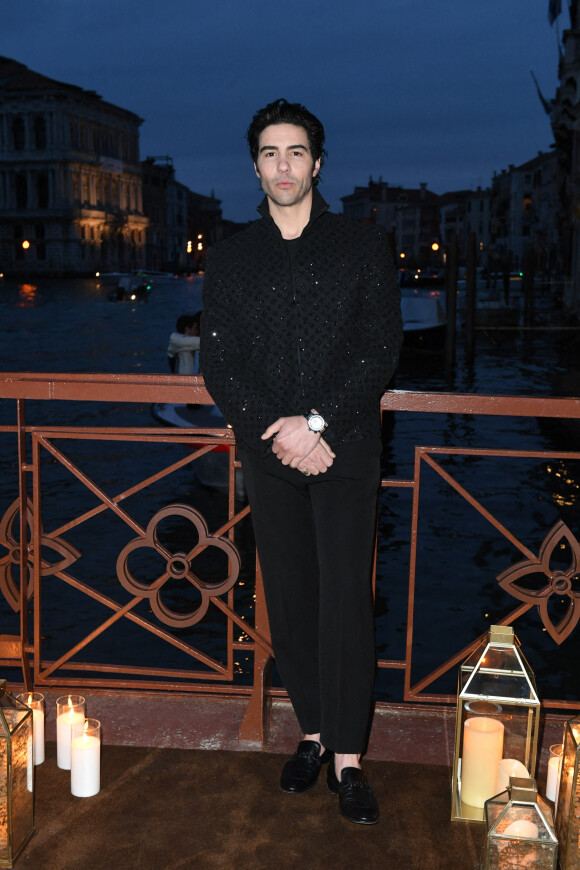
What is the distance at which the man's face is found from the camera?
227 centimetres

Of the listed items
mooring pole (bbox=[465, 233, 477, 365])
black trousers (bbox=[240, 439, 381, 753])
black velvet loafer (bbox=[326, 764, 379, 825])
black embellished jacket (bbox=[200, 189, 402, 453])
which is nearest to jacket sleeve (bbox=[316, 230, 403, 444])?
black embellished jacket (bbox=[200, 189, 402, 453])

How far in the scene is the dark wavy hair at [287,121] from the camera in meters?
2.27

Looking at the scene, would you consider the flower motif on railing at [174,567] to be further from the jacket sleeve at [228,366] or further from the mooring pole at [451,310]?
the mooring pole at [451,310]

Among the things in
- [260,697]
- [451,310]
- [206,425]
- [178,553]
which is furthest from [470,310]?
[260,697]

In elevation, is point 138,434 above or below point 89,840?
above

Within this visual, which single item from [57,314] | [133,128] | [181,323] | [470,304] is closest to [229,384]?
[181,323]

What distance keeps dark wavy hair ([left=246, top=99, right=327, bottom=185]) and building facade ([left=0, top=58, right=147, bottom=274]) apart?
79959mm

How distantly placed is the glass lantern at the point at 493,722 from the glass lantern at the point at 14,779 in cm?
107

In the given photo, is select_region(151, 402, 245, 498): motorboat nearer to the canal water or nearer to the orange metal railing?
the canal water

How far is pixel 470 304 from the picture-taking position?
23.5m

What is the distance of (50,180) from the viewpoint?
83.5 metres

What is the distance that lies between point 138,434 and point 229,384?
0.73 meters

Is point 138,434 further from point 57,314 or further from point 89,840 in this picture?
point 57,314

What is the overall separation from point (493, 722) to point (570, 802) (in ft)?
0.97
